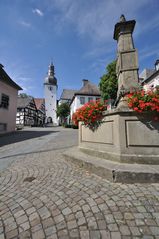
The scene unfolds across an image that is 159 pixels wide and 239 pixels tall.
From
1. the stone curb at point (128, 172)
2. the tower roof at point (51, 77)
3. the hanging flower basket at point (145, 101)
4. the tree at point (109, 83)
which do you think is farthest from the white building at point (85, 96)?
the tower roof at point (51, 77)

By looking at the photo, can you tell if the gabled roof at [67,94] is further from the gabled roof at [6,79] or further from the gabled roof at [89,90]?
the gabled roof at [6,79]

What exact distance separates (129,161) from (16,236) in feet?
8.89

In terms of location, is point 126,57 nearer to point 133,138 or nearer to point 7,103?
point 133,138

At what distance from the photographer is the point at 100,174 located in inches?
134

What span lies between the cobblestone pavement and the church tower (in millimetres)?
61094

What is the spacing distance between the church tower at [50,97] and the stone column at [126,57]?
2361 inches

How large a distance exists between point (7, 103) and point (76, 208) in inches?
620

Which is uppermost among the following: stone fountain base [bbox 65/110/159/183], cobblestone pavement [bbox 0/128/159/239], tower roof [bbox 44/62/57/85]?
tower roof [bbox 44/62/57/85]

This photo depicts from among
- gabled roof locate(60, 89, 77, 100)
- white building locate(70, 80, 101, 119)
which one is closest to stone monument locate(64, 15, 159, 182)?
white building locate(70, 80, 101, 119)

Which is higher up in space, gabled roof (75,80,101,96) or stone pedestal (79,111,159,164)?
gabled roof (75,80,101,96)

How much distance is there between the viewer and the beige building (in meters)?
14.6

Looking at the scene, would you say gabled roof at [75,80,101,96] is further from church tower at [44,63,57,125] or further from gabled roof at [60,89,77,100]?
church tower at [44,63,57,125]

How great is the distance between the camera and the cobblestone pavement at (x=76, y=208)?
5.84ft

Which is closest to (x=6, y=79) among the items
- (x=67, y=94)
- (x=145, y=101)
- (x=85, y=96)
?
(x=145, y=101)
